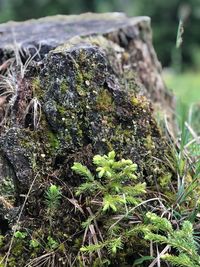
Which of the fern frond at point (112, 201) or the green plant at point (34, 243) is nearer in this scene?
the fern frond at point (112, 201)

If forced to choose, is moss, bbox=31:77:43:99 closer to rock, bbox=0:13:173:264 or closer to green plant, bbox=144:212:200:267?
rock, bbox=0:13:173:264

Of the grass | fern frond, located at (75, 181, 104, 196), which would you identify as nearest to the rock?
fern frond, located at (75, 181, 104, 196)

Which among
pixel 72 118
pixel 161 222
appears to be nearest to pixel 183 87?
pixel 72 118

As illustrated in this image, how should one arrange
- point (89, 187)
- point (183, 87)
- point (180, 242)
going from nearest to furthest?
point (180, 242) → point (89, 187) → point (183, 87)

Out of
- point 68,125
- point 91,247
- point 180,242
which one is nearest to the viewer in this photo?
point 180,242

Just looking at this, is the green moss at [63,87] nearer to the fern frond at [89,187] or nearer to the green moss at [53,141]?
the green moss at [53,141]

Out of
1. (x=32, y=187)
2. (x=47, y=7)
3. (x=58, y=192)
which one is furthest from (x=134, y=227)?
(x=47, y=7)

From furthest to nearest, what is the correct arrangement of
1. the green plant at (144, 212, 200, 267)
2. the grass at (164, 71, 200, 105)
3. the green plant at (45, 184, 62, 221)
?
the grass at (164, 71, 200, 105) → the green plant at (45, 184, 62, 221) → the green plant at (144, 212, 200, 267)

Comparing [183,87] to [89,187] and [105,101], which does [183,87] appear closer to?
[105,101]

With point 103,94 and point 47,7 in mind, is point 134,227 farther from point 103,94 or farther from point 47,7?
point 47,7

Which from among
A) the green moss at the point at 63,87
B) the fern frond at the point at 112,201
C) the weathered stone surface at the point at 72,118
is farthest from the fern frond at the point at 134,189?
the green moss at the point at 63,87

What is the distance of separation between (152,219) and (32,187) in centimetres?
54

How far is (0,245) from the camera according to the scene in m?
2.00

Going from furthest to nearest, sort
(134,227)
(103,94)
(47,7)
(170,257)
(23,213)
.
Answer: (47,7)
(103,94)
(23,213)
(134,227)
(170,257)
